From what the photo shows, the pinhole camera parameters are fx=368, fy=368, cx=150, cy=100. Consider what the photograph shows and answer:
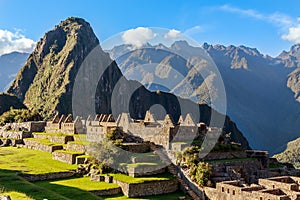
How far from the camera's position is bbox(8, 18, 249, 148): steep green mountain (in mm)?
120500

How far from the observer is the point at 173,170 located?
78.3ft

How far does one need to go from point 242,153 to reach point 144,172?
900 cm

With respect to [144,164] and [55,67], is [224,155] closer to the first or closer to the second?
[144,164]

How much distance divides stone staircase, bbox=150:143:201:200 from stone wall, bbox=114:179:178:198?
1.48 ft

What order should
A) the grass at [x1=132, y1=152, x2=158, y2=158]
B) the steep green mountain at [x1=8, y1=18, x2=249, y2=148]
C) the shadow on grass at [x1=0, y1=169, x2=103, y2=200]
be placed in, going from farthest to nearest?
the steep green mountain at [x1=8, y1=18, x2=249, y2=148] → the grass at [x1=132, y1=152, x2=158, y2=158] → the shadow on grass at [x1=0, y1=169, x2=103, y2=200]

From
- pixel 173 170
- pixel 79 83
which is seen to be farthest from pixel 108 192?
pixel 79 83

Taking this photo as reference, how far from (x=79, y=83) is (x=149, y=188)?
387 feet

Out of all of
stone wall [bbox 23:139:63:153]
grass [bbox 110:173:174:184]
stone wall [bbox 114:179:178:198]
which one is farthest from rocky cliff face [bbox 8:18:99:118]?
stone wall [bbox 114:179:178:198]

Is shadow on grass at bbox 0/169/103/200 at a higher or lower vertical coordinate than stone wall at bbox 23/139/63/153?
lower

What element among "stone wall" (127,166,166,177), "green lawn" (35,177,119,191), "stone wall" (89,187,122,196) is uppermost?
"stone wall" (127,166,166,177)

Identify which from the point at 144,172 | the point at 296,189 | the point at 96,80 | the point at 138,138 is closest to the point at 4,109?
the point at 96,80

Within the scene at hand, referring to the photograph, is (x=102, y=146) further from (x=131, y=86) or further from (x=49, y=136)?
(x=131, y=86)

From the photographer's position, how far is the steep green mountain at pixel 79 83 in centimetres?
12050

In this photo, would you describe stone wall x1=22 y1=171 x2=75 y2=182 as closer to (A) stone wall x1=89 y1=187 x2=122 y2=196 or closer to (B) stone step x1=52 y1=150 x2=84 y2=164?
(B) stone step x1=52 y1=150 x2=84 y2=164
